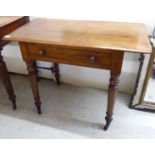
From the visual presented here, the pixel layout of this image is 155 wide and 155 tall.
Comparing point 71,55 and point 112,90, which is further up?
point 71,55

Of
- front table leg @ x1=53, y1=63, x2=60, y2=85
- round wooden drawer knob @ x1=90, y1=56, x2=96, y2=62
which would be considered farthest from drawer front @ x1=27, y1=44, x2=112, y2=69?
front table leg @ x1=53, y1=63, x2=60, y2=85

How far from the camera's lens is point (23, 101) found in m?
1.70

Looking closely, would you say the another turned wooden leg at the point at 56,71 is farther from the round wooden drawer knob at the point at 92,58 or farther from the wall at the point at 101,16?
the round wooden drawer knob at the point at 92,58

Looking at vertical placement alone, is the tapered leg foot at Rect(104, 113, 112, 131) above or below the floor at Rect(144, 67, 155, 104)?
below

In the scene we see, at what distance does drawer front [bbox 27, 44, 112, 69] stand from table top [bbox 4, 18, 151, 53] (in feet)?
0.17

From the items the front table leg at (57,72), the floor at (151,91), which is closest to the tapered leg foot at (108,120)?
the floor at (151,91)

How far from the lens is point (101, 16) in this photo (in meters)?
1.38

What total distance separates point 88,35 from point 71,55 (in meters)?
0.17

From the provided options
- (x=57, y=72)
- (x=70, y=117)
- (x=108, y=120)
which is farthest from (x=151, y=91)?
(x=57, y=72)

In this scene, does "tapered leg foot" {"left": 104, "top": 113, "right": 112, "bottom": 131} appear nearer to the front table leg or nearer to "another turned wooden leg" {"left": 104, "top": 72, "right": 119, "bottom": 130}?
"another turned wooden leg" {"left": 104, "top": 72, "right": 119, "bottom": 130}

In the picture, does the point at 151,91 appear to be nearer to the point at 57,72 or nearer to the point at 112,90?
the point at 112,90

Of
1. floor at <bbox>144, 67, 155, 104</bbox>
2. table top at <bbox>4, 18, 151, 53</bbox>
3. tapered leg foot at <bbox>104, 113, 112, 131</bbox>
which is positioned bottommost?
tapered leg foot at <bbox>104, 113, 112, 131</bbox>

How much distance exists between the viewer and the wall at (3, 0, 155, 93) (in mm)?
1279

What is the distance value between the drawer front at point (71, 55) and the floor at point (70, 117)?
0.61 meters
